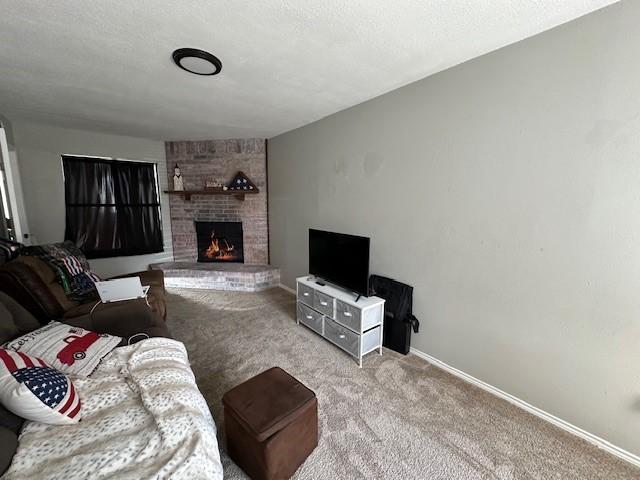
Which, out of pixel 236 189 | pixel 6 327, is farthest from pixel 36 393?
pixel 236 189

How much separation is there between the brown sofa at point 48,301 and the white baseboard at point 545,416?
2317 millimetres

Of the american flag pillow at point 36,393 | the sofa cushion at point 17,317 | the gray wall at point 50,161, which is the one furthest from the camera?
the gray wall at point 50,161

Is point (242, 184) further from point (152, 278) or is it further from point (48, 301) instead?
point (48, 301)

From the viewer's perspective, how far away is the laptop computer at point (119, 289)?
219 cm

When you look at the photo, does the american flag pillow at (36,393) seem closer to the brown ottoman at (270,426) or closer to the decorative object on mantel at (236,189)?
the brown ottoman at (270,426)

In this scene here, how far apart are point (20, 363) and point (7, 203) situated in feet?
8.36

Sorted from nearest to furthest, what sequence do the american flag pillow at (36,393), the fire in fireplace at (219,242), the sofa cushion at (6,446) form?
the sofa cushion at (6,446) → the american flag pillow at (36,393) → the fire in fireplace at (219,242)

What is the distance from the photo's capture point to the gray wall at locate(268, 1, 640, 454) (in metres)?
1.40

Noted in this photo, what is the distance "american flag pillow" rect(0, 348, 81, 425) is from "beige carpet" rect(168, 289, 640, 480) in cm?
82

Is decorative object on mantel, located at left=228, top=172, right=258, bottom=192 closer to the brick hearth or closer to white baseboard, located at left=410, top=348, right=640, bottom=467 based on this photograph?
the brick hearth

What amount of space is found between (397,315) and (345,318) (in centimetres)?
48

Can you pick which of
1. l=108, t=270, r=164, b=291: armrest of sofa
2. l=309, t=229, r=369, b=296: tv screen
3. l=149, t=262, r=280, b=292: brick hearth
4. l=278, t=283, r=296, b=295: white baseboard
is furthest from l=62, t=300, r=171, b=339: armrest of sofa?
l=278, t=283, r=296, b=295: white baseboard

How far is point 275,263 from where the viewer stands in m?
4.28

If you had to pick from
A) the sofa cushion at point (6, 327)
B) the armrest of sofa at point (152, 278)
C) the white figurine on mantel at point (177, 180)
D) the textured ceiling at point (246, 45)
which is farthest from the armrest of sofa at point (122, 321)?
the white figurine on mantel at point (177, 180)
